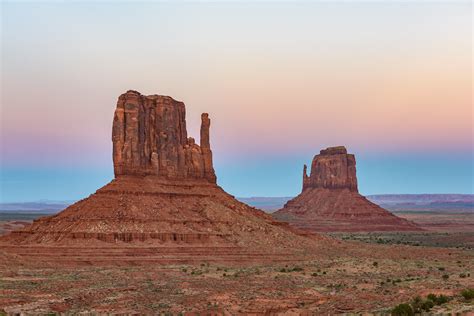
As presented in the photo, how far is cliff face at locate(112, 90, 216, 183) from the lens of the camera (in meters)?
84.0

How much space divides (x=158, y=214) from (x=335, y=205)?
94612 mm

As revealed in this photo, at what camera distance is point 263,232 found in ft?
276

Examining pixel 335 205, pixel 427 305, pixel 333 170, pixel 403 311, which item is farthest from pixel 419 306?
pixel 333 170

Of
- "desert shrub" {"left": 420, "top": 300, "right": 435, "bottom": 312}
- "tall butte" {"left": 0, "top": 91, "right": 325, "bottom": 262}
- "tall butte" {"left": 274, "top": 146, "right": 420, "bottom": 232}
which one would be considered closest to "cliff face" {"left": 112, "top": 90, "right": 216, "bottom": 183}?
"tall butte" {"left": 0, "top": 91, "right": 325, "bottom": 262}

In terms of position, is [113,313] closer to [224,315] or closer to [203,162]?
[224,315]

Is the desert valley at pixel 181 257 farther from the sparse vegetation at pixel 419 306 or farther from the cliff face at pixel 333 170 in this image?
the cliff face at pixel 333 170

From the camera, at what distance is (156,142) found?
87750 millimetres

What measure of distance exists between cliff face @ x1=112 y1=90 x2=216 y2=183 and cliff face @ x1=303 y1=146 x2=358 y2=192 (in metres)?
85.8

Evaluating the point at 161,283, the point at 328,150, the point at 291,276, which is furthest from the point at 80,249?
the point at 328,150

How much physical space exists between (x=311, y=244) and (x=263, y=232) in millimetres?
6968

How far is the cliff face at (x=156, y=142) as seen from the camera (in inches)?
3307

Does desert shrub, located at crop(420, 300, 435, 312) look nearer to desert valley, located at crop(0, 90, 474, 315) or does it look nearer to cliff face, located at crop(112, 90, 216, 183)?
desert valley, located at crop(0, 90, 474, 315)

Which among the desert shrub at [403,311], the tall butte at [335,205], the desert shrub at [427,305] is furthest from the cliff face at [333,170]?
the desert shrub at [403,311]

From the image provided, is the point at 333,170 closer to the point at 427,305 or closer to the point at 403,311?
the point at 427,305
